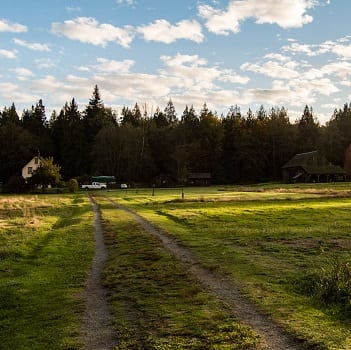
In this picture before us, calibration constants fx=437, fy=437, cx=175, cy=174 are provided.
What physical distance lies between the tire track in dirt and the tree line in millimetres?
97646

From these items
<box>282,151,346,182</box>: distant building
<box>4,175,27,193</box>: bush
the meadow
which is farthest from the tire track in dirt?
<box>282,151,346,182</box>: distant building

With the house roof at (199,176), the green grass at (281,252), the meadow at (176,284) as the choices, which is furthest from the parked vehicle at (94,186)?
the meadow at (176,284)

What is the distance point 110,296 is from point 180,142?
114252mm

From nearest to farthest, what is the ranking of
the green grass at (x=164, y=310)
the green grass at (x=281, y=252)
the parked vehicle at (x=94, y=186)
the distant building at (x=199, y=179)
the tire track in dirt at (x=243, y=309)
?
the tire track in dirt at (x=243, y=309) → the green grass at (x=164, y=310) → the green grass at (x=281, y=252) → the parked vehicle at (x=94, y=186) → the distant building at (x=199, y=179)

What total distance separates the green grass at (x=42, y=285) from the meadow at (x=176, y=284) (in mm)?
33

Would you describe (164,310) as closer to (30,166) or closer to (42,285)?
(42,285)

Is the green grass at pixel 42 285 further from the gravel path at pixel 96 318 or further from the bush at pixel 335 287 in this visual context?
the bush at pixel 335 287

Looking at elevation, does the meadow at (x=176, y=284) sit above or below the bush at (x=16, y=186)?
below

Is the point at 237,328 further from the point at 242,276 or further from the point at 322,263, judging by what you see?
the point at 322,263

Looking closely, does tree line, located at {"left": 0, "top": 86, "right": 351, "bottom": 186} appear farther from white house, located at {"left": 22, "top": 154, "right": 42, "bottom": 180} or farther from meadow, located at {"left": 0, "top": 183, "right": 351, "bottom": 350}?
meadow, located at {"left": 0, "top": 183, "right": 351, "bottom": 350}

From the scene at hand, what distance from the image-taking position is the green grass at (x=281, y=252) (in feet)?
31.8

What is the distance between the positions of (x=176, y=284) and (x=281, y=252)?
22.0 feet

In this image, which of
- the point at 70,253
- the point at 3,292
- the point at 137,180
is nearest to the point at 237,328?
the point at 3,292

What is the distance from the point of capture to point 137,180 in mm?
116000
